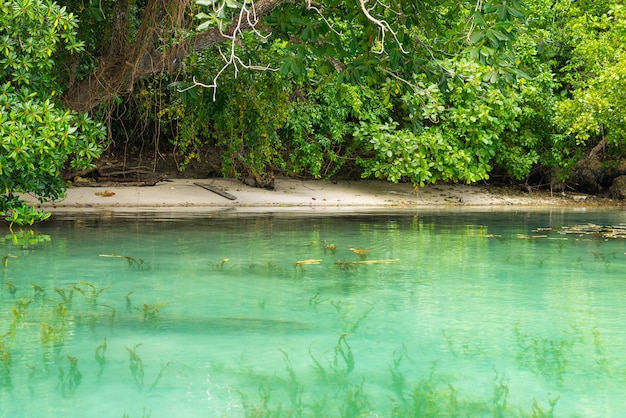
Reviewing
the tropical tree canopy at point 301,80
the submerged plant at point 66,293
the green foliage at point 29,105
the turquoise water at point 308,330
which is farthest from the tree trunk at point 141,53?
the submerged plant at point 66,293

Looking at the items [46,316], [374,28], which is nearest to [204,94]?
[374,28]

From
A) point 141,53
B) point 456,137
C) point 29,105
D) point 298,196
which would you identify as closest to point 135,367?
point 29,105

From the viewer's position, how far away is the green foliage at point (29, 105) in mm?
6688

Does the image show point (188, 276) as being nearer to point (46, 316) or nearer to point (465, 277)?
point (46, 316)

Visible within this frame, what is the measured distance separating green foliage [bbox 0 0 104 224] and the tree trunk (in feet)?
3.11

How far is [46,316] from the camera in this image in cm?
403

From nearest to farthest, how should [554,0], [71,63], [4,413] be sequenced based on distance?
[4,413], [71,63], [554,0]

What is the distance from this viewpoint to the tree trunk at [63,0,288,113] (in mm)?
8136

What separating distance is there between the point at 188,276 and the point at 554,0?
14840 millimetres

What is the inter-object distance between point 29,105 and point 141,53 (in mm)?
1840

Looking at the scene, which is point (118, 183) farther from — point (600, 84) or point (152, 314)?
point (152, 314)

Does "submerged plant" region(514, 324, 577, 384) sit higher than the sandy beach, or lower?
higher

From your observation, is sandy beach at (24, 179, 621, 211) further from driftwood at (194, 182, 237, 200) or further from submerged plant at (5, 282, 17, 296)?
submerged plant at (5, 282, 17, 296)

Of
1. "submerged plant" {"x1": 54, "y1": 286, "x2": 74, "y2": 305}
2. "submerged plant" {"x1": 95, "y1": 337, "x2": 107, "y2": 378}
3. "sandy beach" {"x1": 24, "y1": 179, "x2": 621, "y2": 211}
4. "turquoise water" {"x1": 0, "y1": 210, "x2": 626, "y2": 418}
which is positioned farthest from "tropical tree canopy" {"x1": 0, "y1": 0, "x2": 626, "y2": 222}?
"submerged plant" {"x1": 54, "y1": 286, "x2": 74, "y2": 305}
